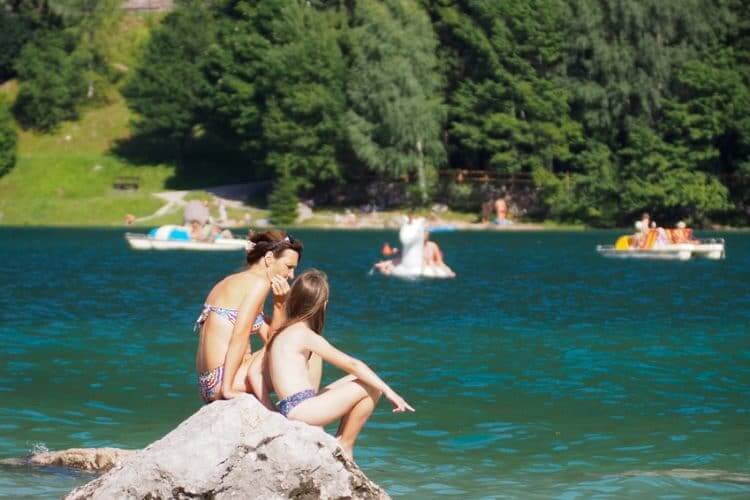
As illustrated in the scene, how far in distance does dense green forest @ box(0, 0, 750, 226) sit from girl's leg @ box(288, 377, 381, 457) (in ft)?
234

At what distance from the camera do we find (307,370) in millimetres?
12094

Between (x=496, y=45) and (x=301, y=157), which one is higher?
(x=496, y=45)

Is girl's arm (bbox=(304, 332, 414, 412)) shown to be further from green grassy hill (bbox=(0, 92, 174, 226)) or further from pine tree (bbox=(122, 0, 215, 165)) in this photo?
pine tree (bbox=(122, 0, 215, 165))

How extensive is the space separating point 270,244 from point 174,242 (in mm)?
53493

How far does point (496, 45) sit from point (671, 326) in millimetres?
60925

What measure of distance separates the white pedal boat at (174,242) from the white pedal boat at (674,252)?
55.0 ft

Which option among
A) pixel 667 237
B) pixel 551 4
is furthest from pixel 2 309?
pixel 551 4

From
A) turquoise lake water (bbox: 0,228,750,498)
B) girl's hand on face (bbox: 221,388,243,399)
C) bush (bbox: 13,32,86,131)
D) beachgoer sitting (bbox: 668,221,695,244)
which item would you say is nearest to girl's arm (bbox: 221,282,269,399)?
girl's hand on face (bbox: 221,388,243,399)

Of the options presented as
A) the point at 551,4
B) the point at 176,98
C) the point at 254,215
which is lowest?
the point at 254,215

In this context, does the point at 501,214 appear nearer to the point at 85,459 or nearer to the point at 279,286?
the point at 85,459

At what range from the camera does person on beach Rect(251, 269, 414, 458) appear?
11.8 meters

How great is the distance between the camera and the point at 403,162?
86.8 m

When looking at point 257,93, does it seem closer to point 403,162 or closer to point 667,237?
point 403,162

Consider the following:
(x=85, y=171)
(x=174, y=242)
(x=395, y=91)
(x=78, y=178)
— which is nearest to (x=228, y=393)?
(x=174, y=242)
